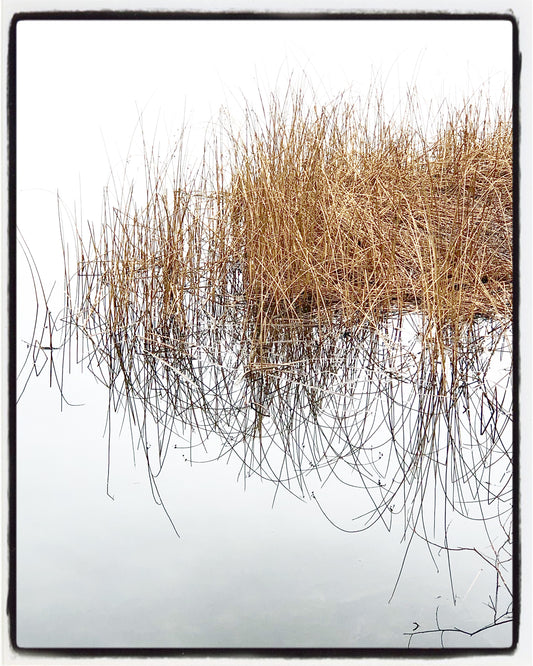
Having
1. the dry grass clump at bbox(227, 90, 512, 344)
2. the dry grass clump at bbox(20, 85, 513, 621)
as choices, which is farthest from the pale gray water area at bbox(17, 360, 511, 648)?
the dry grass clump at bbox(227, 90, 512, 344)

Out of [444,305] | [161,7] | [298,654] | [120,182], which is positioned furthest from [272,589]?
[161,7]

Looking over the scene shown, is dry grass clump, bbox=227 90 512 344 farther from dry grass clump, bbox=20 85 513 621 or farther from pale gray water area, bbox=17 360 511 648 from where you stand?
pale gray water area, bbox=17 360 511 648

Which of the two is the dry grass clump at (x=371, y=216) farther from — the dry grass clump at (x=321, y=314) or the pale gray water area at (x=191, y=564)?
the pale gray water area at (x=191, y=564)

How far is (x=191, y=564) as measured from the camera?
141cm

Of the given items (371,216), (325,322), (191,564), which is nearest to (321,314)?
(325,322)

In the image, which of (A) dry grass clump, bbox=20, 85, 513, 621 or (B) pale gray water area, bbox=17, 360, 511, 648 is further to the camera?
(A) dry grass clump, bbox=20, 85, 513, 621

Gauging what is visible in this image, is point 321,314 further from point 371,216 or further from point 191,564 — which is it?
point 191,564

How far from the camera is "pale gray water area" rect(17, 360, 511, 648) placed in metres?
1.36

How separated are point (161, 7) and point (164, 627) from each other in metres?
1.48

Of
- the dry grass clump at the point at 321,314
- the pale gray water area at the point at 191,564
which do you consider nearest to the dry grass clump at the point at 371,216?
the dry grass clump at the point at 321,314

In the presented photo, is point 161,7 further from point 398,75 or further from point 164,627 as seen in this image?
point 164,627

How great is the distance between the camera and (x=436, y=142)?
5.61ft

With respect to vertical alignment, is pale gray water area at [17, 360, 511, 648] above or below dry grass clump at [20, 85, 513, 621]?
below

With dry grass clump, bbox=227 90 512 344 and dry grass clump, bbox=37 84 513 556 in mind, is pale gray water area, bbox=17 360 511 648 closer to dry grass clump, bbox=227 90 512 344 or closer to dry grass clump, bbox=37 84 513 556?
dry grass clump, bbox=37 84 513 556
